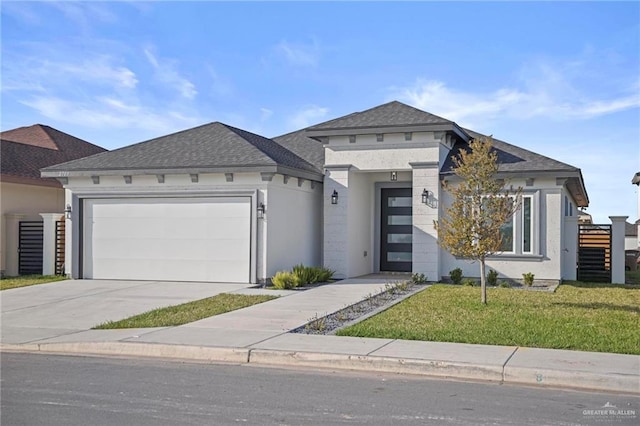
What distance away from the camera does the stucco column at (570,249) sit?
19766 millimetres

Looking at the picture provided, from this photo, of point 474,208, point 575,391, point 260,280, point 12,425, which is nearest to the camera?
point 12,425

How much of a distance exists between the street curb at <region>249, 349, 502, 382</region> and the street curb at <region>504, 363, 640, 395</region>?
222mm

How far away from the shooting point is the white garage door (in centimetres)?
1858

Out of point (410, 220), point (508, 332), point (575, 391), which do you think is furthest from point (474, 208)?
point (410, 220)

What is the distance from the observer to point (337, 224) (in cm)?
2023

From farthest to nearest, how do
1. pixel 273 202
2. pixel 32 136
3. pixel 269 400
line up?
pixel 32 136 → pixel 273 202 → pixel 269 400

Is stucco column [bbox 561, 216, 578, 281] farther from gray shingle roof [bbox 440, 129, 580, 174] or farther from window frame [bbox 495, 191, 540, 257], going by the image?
gray shingle roof [bbox 440, 129, 580, 174]

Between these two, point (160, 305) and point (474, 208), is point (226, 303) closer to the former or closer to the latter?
point (160, 305)

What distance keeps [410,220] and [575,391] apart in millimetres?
14031

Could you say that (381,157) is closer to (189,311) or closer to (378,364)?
→ (189,311)

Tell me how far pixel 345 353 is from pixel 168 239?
10.8 metres

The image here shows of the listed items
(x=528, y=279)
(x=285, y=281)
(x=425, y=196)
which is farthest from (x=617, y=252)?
(x=285, y=281)

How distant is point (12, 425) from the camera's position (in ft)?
21.0

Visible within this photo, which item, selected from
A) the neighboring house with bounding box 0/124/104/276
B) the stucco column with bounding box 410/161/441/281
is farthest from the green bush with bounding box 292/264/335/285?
the neighboring house with bounding box 0/124/104/276
